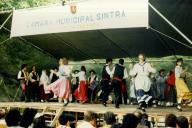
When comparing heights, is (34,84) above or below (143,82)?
above

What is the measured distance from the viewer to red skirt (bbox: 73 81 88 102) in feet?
48.8

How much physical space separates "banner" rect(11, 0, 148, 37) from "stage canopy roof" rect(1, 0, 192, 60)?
2.08ft

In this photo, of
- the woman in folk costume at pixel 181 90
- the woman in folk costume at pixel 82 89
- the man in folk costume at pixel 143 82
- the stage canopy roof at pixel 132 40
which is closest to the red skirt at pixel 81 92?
the woman in folk costume at pixel 82 89

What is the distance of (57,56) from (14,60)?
194cm

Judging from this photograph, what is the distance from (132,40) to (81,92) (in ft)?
8.80

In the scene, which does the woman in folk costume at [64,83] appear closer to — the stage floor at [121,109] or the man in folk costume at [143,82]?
the stage floor at [121,109]

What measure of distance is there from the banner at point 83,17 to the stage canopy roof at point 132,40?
2.08ft

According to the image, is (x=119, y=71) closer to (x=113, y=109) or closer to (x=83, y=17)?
(x=113, y=109)

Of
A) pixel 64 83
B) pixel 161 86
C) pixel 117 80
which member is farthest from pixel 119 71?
pixel 161 86

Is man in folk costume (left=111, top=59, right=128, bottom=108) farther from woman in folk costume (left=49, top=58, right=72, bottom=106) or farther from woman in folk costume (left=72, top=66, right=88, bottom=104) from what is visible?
woman in folk costume (left=72, top=66, right=88, bottom=104)

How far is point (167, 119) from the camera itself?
5816 millimetres

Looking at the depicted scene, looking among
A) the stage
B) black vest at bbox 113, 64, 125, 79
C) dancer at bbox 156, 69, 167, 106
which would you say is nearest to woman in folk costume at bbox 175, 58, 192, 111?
the stage

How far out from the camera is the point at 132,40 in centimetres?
1412

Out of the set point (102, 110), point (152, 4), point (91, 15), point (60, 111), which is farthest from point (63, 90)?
point (152, 4)
